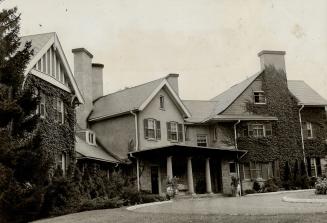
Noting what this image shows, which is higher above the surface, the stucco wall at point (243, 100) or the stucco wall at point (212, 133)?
the stucco wall at point (243, 100)

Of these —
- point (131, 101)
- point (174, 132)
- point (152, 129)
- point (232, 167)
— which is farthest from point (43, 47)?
point (232, 167)

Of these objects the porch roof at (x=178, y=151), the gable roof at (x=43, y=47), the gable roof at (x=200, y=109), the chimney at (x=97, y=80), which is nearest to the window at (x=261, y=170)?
the porch roof at (x=178, y=151)

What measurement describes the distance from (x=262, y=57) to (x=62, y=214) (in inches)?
963

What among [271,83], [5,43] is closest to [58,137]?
[5,43]

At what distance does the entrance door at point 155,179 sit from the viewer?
1316 inches

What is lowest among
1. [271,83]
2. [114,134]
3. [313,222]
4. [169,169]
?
[313,222]

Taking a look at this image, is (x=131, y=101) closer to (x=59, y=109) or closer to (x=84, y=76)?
(x=84, y=76)

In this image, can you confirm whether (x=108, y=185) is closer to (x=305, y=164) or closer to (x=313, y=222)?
(x=313, y=222)

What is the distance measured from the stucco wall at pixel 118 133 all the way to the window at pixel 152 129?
0.93 meters

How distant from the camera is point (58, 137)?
84.6 ft

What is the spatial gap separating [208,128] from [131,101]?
6.89 metres

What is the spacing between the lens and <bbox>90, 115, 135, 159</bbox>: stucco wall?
3388 cm

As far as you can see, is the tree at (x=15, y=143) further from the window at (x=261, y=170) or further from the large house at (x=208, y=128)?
the window at (x=261, y=170)

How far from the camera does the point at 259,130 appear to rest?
123 ft
